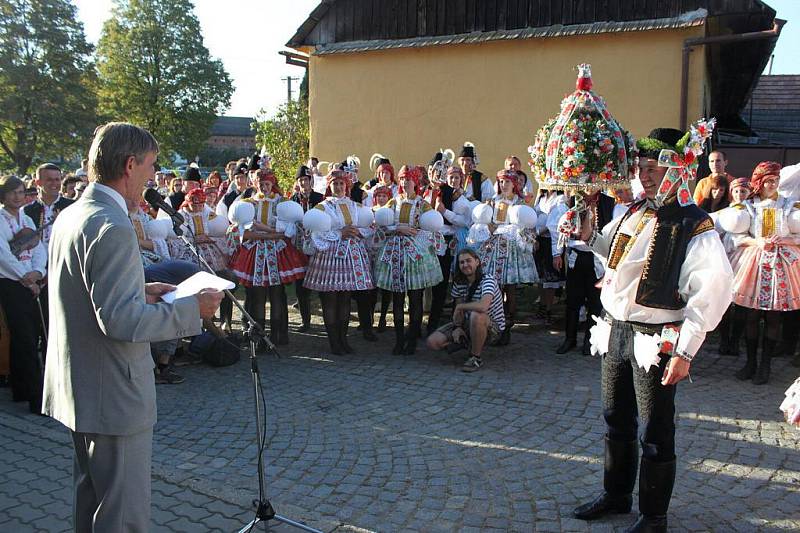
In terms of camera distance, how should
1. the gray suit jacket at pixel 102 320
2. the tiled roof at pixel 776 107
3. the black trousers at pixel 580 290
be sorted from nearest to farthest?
the gray suit jacket at pixel 102 320 < the black trousers at pixel 580 290 < the tiled roof at pixel 776 107

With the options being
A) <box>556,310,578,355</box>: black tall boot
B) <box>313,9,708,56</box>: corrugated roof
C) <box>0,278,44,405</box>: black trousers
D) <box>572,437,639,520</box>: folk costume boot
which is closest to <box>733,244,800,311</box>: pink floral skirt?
<box>556,310,578,355</box>: black tall boot

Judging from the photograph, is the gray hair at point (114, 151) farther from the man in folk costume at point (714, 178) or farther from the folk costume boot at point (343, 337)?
the man in folk costume at point (714, 178)

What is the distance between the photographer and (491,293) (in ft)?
24.2

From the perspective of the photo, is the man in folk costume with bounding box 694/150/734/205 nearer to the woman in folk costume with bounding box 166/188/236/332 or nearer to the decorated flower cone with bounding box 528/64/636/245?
the decorated flower cone with bounding box 528/64/636/245

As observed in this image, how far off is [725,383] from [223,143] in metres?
76.9

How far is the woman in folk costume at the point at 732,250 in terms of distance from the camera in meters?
6.78

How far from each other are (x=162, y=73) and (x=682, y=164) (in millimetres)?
40032

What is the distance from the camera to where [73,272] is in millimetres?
2568

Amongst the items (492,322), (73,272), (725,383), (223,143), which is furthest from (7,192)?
(223,143)

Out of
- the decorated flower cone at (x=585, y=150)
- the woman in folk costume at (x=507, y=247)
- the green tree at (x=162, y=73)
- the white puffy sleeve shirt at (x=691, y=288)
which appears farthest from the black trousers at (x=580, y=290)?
the green tree at (x=162, y=73)

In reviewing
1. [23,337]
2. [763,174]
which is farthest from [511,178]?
[23,337]

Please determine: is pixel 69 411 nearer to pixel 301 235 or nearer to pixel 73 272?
pixel 73 272

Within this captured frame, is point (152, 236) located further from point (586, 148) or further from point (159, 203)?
point (586, 148)

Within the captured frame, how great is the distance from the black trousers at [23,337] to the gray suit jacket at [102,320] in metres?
3.80
